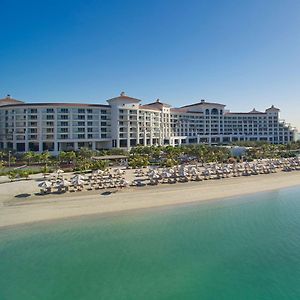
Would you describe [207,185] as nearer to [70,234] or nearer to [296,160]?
[70,234]

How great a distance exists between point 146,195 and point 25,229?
12.5 m

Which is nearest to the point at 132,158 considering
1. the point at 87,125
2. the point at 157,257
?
the point at 87,125

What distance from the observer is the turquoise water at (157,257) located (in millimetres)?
14414

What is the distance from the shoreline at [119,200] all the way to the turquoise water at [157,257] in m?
1.47

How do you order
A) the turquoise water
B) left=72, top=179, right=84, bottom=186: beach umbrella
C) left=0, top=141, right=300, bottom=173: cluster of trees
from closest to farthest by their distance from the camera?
the turquoise water < left=72, top=179, right=84, bottom=186: beach umbrella < left=0, top=141, right=300, bottom=173: cluster of trees

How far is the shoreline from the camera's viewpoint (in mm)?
24641

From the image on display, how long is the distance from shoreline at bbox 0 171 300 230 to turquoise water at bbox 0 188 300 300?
147 centimetres

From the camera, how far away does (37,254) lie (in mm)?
18344

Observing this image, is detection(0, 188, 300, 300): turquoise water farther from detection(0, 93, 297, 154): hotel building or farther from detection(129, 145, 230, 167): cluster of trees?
detection(0, 93, 297, 154): hotel building

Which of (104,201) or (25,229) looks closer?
(25,229)

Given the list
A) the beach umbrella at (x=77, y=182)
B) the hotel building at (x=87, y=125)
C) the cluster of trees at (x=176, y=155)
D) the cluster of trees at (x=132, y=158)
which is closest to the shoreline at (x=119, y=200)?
the beach umbrella at (x=77, y=182)

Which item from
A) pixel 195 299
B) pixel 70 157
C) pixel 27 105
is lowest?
pixel 195 299

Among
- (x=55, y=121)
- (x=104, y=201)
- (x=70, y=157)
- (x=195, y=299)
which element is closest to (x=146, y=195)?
(x=104, y=201)

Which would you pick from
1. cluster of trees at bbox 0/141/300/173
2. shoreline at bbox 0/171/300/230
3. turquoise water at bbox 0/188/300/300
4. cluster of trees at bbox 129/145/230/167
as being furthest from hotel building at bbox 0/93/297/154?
turquoise water at bbox 0/188/300/300
